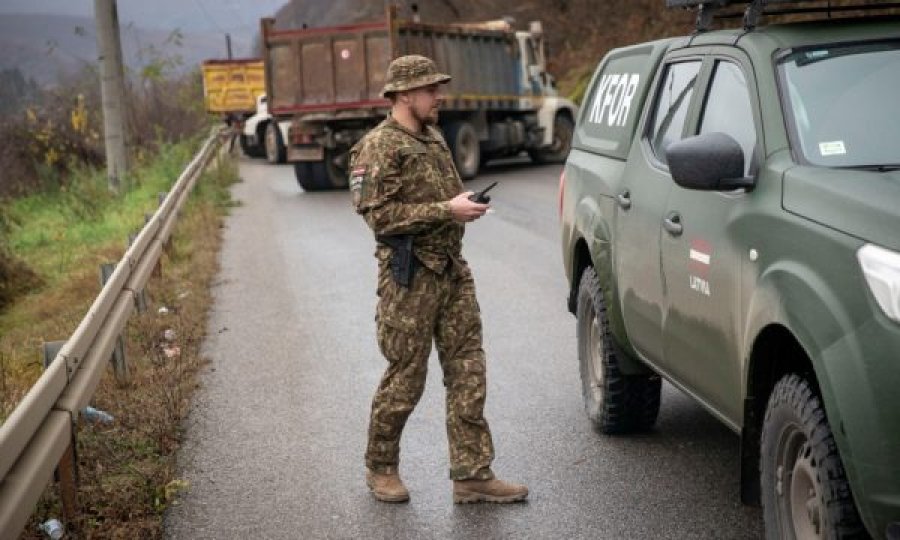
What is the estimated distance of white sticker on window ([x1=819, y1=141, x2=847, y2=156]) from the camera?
480cm

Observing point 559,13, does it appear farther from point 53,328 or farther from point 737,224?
point 737,224

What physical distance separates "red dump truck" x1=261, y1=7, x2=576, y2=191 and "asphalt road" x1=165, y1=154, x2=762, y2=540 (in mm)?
10886

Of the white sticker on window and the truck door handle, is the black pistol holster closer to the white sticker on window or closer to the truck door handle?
the truck door handle

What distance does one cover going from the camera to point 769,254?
181 inches

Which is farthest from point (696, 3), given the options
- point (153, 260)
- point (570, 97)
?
point (570, 97)

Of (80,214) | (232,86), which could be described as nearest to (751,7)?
(80,214)

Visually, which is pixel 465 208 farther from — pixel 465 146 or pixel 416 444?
pixel 465 146

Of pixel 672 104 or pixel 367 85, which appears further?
pixel 367 85

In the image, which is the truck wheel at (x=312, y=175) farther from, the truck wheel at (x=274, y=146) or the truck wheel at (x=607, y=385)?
the truck wheel at (x=607, y=385)

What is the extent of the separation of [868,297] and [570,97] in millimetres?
29805

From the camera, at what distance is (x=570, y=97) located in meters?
33.4

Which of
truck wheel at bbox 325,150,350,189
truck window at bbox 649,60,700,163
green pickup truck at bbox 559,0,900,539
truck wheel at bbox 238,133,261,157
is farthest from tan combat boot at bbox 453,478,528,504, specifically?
truck wheel at bbox 238,133,261,157

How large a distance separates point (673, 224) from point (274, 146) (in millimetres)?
28409

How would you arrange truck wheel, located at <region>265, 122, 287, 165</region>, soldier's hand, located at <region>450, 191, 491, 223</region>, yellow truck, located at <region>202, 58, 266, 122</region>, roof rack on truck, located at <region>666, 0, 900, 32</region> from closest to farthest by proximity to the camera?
1. roof rack on truck, located at <region>666, 0, 900, 32</region>
2. soldier's hand, located at <region>450, 191, 491, 223</region>
3. truck wheel, located at <region>265, 122, 287, 165</region>
4. yellow truck, located at <region>202, 58, 266, 122</region>
